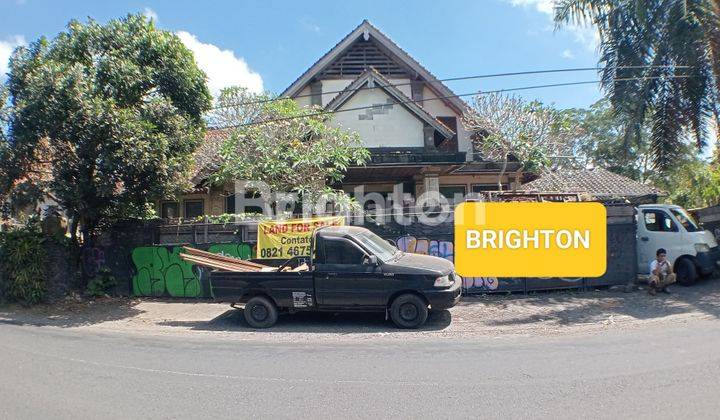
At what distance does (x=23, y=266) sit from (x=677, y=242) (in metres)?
16.4

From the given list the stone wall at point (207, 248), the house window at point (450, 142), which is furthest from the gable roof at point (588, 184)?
the stone wall at point (207, 248)

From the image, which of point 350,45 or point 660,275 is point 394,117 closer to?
point 350,45

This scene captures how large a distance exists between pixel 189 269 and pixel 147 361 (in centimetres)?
557

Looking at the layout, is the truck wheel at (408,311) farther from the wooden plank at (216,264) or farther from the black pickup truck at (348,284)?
the wooden plank at (216,264)

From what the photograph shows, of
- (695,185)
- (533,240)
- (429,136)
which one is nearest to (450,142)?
(429,136)

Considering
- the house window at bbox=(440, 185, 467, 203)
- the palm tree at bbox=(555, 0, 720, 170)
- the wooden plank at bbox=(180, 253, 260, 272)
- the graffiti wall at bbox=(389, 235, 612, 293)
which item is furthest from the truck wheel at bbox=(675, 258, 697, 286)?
the wooden plank at bbox=(180, 253, 260, 272)

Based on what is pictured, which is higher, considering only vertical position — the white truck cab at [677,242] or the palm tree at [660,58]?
the palm tree at [660,58]

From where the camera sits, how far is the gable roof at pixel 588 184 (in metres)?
18.5

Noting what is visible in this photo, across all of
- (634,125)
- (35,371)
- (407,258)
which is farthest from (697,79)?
(35,371)

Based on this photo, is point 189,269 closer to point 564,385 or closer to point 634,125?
point 564,385

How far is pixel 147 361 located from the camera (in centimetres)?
719

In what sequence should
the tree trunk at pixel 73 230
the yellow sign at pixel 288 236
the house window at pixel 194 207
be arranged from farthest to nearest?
the house window at pixel 194 207
the tree trunk at pixel 73 230
the yellow sign at pixel 288 236

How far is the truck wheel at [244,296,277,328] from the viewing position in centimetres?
935

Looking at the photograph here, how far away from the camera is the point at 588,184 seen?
20.8m
